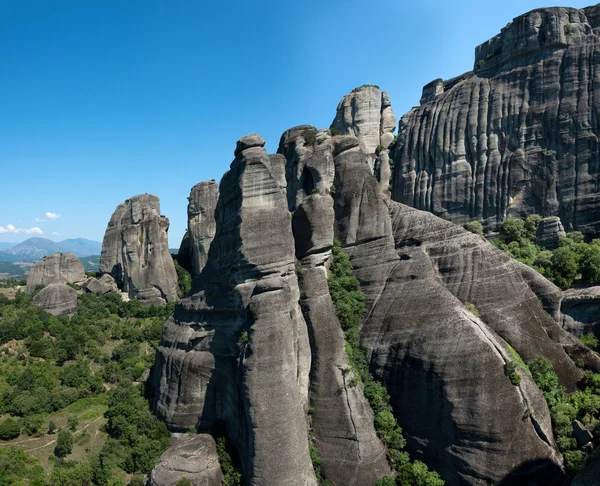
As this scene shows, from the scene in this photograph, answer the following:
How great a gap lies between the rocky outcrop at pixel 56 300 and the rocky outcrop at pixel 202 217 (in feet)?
56.5

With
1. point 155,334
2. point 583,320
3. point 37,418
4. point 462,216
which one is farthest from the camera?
point 462,216

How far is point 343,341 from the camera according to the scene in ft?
72.5

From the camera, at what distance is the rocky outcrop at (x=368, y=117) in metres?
61.4

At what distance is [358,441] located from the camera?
19.5 metres

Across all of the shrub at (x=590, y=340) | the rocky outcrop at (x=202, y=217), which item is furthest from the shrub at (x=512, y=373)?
the rocky outcrop at (x=202, y=217)

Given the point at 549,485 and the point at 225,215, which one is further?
the point at 225,215

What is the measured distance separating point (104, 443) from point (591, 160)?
172 ft

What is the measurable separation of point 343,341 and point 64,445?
20649mm

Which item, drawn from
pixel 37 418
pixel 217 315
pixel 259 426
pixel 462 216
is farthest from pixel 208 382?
pixel 462 216

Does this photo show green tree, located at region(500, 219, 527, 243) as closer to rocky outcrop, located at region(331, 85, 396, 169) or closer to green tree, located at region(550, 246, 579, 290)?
green tree, located at region(550, 246, 579, 290)

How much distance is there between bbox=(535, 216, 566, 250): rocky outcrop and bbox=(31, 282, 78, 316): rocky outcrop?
5814 cm

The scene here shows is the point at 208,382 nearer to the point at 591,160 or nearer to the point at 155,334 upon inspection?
the point at 155,334

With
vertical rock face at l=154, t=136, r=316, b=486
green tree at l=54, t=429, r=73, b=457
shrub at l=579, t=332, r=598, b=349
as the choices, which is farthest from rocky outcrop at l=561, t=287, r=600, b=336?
green tree at l=54, t=429, r=73, b=457

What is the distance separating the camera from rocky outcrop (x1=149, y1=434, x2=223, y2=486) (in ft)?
64.3
